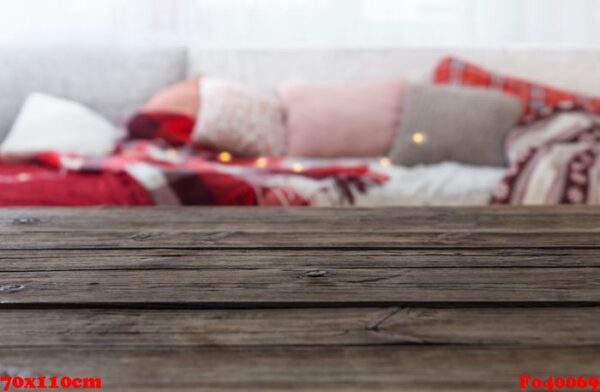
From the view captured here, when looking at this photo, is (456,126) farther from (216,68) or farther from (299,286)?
(299,286)

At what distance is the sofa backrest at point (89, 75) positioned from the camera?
2.83 m

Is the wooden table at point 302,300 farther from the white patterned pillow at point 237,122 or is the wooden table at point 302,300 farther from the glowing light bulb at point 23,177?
the white patterned pillow at point 237,122

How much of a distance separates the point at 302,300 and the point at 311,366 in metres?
0.14

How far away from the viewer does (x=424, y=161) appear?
8.23 ft

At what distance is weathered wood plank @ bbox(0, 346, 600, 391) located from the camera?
54 centimetres

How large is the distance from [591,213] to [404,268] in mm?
425

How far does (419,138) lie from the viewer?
2.54 metres

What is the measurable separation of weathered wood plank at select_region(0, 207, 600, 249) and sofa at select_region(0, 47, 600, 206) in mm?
1798

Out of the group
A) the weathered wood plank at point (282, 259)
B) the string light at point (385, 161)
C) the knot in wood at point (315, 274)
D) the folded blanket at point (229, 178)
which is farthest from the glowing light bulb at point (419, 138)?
the knot in wood at point (315, 274)

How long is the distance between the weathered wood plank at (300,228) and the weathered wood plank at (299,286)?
0.11 m

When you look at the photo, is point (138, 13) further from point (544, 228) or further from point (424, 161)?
point (544, 228)

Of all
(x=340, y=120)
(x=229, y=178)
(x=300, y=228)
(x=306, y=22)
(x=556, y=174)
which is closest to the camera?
(x=300, y=228)

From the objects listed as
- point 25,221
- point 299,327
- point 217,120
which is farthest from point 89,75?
point 299,327

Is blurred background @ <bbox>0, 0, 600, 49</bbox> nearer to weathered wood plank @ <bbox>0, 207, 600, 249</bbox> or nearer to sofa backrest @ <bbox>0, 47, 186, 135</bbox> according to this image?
sofa backrest @ <bbox>0, 47, 186, 135</bbox>
